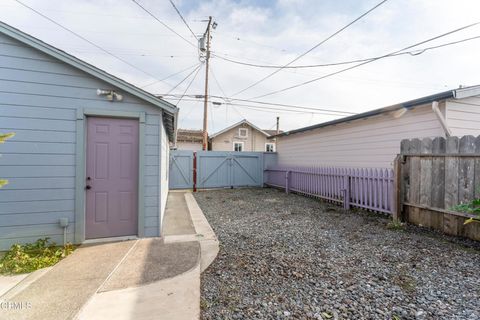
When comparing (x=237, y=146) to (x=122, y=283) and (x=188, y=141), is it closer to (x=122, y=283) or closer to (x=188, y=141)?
(x=188, y=141)

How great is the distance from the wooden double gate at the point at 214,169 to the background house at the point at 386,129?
3.03 meters

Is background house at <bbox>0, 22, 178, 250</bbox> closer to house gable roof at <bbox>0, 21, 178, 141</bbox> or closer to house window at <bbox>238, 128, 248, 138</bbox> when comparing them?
house gable roof at <bbox>0, 21, 178, 141</bbox>

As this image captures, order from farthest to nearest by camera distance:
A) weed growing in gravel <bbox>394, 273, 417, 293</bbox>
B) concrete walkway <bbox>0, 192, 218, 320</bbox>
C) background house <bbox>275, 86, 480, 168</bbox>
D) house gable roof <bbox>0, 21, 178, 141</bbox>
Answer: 1. background house <bbox>275, 86, 480, 168</bbox>
2. house gable roof <bbox>0, 21, 178, 141</bbox>
3. weed growing in gravel <bbox>394, 273, 417, 293</bbox>
4. concrete walkway <bbox>0, 192, 218, 320</bbox>

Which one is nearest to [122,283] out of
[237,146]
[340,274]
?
[340,274]

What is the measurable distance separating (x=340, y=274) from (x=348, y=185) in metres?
4.46

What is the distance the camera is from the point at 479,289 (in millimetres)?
2445

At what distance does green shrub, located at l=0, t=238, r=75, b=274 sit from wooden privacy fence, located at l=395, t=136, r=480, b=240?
21.2ft

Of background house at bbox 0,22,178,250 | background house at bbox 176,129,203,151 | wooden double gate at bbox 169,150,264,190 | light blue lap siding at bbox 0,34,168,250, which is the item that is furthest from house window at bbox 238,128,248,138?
light blue lap siding at bbox 0,34,168,250

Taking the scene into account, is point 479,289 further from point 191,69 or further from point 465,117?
point 191,69

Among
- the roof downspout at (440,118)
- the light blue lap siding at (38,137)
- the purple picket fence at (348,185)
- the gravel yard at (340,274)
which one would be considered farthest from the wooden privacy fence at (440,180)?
the light blue lap siding at (38,137)

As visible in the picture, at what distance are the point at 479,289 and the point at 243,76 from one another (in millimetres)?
13407

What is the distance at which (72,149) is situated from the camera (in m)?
3.75

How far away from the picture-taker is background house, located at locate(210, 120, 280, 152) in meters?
21.5

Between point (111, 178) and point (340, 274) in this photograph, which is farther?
point (111, 178)
